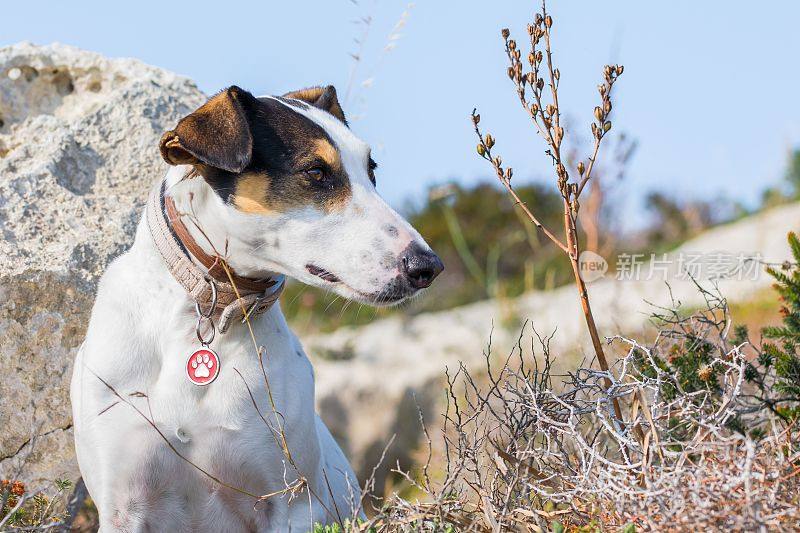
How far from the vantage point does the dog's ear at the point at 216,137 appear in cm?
292

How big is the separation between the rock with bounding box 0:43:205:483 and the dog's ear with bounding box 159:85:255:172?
1.21 metres

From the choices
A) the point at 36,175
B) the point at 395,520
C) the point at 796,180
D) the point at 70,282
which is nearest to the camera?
the point at 395,520

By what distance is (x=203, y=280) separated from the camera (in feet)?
10.1

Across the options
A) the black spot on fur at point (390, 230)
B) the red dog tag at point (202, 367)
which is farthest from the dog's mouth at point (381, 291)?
the red dog tag at point (202, 367)

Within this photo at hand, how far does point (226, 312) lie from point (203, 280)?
0.42ft

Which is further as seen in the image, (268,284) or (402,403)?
(402,403)

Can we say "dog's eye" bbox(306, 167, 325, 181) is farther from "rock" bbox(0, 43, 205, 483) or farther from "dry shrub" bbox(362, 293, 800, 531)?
"rock" bbox(0, 43, 205, 483)

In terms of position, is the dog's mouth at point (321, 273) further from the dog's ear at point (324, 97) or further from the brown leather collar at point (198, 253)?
the dog's ear at point (324, 97)

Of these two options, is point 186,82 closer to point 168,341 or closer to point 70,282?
point 70,282

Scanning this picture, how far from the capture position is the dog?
295 cm

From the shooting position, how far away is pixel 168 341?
3.17 metres

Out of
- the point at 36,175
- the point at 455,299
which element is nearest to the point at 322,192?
the point at 36,175

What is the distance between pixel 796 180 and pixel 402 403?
395 inches

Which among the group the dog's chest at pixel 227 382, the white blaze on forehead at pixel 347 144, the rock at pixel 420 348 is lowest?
the rock at pixel 420 348
